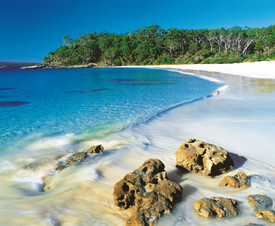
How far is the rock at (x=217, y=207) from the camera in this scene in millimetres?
2451

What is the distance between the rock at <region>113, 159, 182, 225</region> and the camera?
2.40 metres

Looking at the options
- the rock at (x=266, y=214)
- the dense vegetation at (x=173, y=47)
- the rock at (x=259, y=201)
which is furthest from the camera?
the dense vegetation at (x=173, y=47)

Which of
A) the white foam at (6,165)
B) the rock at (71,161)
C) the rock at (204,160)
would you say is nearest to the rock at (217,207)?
the rock at (204,160)

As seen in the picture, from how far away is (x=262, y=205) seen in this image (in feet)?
8.52

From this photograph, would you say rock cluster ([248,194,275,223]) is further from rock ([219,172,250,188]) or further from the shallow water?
rock ([219,172,250,188])

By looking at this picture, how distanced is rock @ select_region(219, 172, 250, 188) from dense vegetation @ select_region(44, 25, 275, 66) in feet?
145

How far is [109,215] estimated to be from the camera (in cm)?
257

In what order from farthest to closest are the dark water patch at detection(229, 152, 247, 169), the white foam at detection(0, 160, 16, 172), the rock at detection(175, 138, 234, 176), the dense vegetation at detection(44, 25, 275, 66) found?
the dense vegetation at detection(44, 25, 275, 66) < the white foam at detection(0, 160, 16, 172) < the dark water patch at detection(229, 152, 247, 169) < the rock at detection(175, 138, 234, 176)

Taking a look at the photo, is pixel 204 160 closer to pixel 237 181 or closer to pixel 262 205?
pixel 237 181

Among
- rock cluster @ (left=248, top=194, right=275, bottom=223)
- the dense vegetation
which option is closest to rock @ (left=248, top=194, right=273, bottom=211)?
rock cluster @ (left=248, top=194, right=275, bottom=223)

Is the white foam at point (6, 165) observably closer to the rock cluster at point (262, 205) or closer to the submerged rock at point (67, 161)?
the submerged rock at point (67, 161)

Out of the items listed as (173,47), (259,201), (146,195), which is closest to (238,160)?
(259,201)

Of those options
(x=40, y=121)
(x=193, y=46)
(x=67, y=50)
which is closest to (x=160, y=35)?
(x=193, y=46)

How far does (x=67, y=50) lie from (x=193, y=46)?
58569 mm
